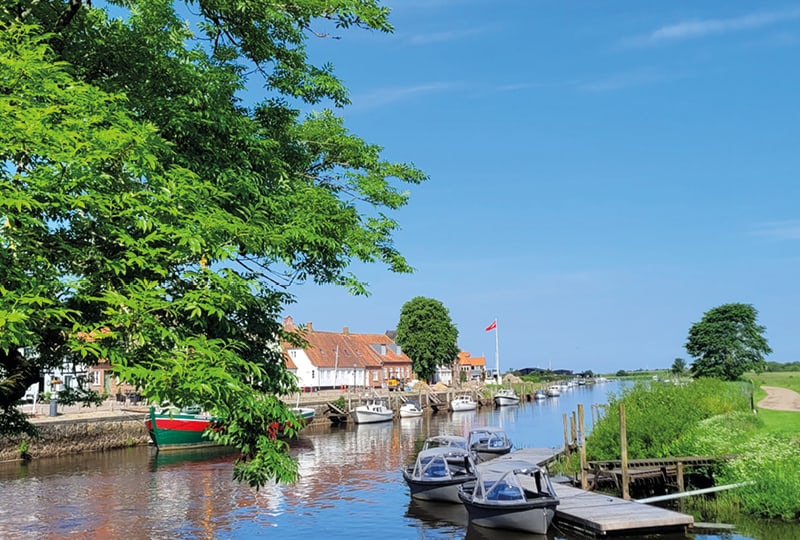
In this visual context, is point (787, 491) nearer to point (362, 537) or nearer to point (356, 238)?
point (362, 537)

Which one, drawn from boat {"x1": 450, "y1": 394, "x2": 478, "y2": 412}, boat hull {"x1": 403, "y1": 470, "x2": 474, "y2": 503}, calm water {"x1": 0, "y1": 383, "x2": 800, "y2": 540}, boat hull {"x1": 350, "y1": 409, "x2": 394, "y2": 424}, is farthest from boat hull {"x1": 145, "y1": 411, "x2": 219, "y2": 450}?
boat {"x1": 450, "y1": 394, "x2": 478, "y2": 412}

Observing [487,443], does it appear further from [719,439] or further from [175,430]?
[175,430]

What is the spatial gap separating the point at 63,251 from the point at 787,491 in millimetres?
22641

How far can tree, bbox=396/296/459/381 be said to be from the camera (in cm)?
11019

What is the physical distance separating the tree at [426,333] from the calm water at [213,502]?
59.3 m

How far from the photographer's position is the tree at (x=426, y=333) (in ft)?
362

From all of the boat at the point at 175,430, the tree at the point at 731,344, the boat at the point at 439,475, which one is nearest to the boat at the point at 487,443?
the boat at the point at 439,475

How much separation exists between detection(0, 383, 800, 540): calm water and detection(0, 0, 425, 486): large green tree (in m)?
15.8

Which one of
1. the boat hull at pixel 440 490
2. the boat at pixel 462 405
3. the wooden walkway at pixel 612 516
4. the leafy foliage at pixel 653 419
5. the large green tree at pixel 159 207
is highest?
the large green tree at pixel 159 207

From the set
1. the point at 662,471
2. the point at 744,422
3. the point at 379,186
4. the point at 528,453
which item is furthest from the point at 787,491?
the point at 528,453

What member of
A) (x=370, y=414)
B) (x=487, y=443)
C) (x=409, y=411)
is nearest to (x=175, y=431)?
(x=487, y=443)

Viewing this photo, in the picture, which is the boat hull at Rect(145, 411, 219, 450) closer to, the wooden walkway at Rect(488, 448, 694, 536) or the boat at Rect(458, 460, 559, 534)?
the boat at Rect(458, 460, 559, 534)

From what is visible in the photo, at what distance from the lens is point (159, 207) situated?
862 cm

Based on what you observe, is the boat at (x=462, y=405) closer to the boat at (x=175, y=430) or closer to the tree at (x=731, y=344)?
the tree at (x=731, y=344)
